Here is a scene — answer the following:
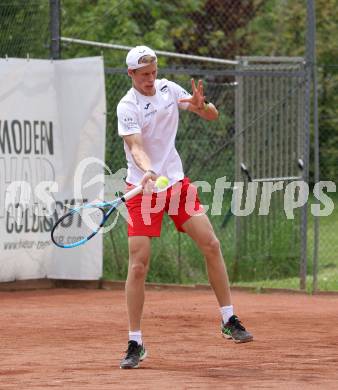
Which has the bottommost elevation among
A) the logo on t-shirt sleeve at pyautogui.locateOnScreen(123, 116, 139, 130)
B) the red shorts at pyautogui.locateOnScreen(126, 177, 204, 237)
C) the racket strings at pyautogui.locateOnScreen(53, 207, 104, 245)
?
the racket strings at pyautogui.locateOnScreen(53, 207, 104, 245)

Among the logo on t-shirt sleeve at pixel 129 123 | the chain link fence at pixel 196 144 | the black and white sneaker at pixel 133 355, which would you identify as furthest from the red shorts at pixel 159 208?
the chain link fence at pixel 196 144

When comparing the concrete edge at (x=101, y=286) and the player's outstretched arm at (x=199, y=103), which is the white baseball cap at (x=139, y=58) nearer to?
the player's outstretched arm at (x=199, y=103)

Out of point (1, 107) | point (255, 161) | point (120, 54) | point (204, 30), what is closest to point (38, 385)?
point (1, 107)

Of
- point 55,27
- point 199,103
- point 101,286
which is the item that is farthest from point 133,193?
point 55,27

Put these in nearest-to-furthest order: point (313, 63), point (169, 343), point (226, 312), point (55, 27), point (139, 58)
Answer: point (139, 58) < point (226, 312) < point (169, 343) < point (313, 63) < point (55, 27)

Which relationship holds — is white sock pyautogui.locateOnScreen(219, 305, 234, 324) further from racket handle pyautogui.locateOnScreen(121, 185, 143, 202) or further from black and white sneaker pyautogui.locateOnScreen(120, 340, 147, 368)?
racket handle pyautogui.locateOnScreen(121, 185, 143, 202)

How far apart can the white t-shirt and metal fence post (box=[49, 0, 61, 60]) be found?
Result: 17.1 feet

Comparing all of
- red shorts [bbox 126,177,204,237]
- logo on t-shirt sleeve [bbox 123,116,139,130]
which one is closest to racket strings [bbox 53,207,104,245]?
red shorts [bbox 126,177,204,237]

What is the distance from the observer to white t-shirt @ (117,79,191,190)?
7.71 m

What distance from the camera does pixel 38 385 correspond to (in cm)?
673

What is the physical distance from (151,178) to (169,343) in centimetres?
161

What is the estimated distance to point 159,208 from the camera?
25.5 feet

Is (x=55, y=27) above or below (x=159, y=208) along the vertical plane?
above

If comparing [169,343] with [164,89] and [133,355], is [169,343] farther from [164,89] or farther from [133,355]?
[164,89]
